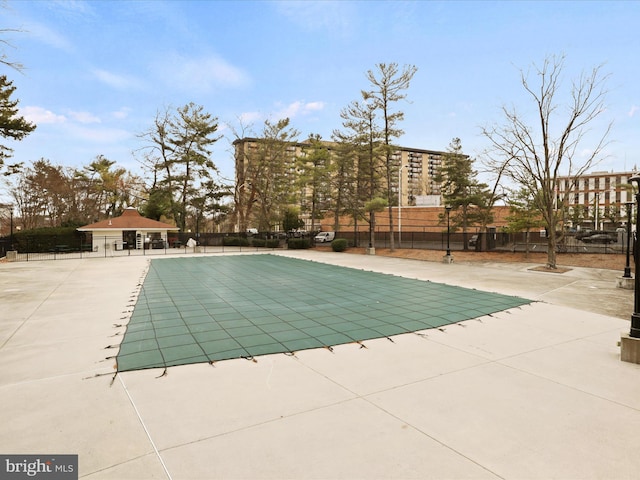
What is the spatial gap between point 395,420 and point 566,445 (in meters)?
1.50

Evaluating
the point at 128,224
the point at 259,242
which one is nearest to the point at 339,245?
the point at 259,242

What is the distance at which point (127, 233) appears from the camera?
36.1 metres

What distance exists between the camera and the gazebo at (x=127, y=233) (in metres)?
33.9

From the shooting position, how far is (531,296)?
1063 cm

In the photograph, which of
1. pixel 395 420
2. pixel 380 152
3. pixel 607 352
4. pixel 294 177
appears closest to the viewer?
pixel 395 420

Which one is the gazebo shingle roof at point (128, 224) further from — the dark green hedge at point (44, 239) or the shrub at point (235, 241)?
the shrub at point (235, 241)

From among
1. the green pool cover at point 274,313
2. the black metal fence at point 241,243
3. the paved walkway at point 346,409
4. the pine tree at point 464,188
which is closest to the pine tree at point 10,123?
the black metal fence at point 241,243

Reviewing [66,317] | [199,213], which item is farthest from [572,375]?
[199,213]

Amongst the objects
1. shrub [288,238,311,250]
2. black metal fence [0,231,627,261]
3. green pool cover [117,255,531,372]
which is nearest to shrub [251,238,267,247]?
black metal fence [0,231,627,261]

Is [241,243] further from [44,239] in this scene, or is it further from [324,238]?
[44,239]

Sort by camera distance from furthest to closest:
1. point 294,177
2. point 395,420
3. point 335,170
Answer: point 294,177 < point 335,170 < point 395,420

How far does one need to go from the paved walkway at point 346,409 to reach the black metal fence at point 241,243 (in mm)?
21266

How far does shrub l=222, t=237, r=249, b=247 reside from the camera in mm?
39719

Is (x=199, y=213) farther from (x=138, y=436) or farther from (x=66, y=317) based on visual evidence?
(x=138, y=436)
